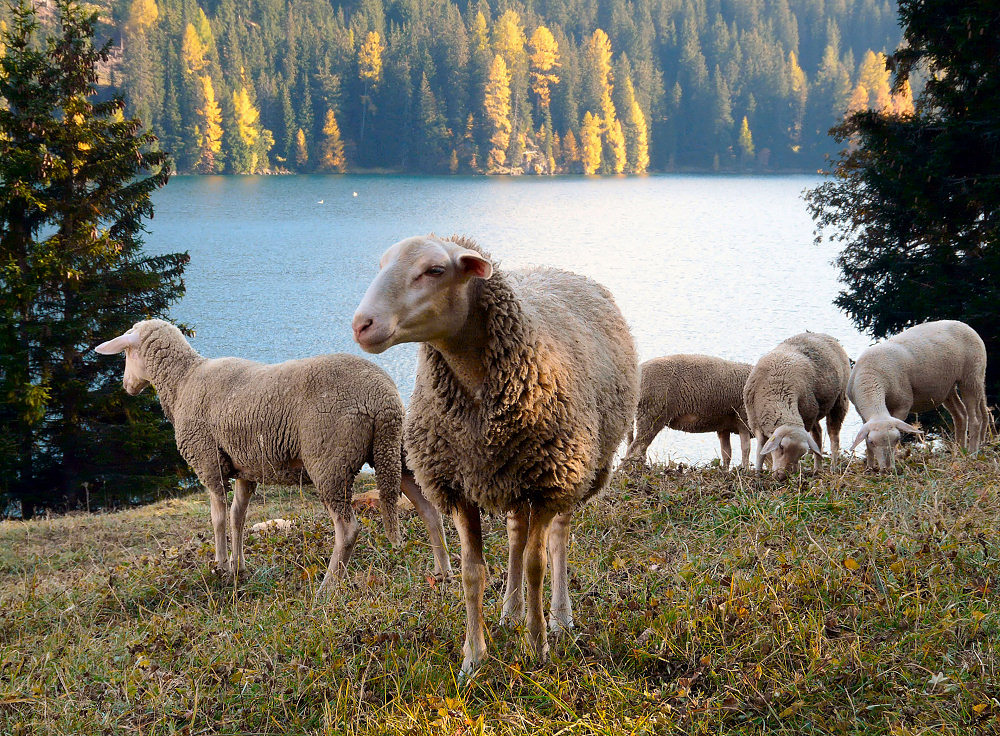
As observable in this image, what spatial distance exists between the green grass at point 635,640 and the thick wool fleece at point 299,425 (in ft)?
2.19

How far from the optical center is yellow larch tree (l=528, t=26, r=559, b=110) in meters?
86.3

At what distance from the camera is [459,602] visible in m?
4.29

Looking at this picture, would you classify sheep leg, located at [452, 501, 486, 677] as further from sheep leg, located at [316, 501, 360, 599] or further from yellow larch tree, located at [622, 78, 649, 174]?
yellow larch tree, located at [622, 78, 649, 174]

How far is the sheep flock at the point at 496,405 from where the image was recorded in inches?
131

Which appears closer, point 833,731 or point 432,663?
point 833,731

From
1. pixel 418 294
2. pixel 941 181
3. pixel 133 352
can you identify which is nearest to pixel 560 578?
pixel 418 294

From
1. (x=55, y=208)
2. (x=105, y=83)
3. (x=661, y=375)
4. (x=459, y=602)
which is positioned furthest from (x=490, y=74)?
(x=459, y=602)

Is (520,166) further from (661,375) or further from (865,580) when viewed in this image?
(865,580)

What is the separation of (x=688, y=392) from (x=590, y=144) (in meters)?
84.1

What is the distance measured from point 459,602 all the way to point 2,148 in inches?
562

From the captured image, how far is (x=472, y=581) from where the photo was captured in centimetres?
356

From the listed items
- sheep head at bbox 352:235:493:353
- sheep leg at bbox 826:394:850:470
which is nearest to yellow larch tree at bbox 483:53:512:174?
sheep leg at bbox 826:394:850:470

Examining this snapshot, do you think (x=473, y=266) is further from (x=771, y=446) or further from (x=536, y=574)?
(x=771, y=446)

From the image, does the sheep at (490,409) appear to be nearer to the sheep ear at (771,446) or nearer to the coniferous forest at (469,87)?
the sheep ear at (771,446)
